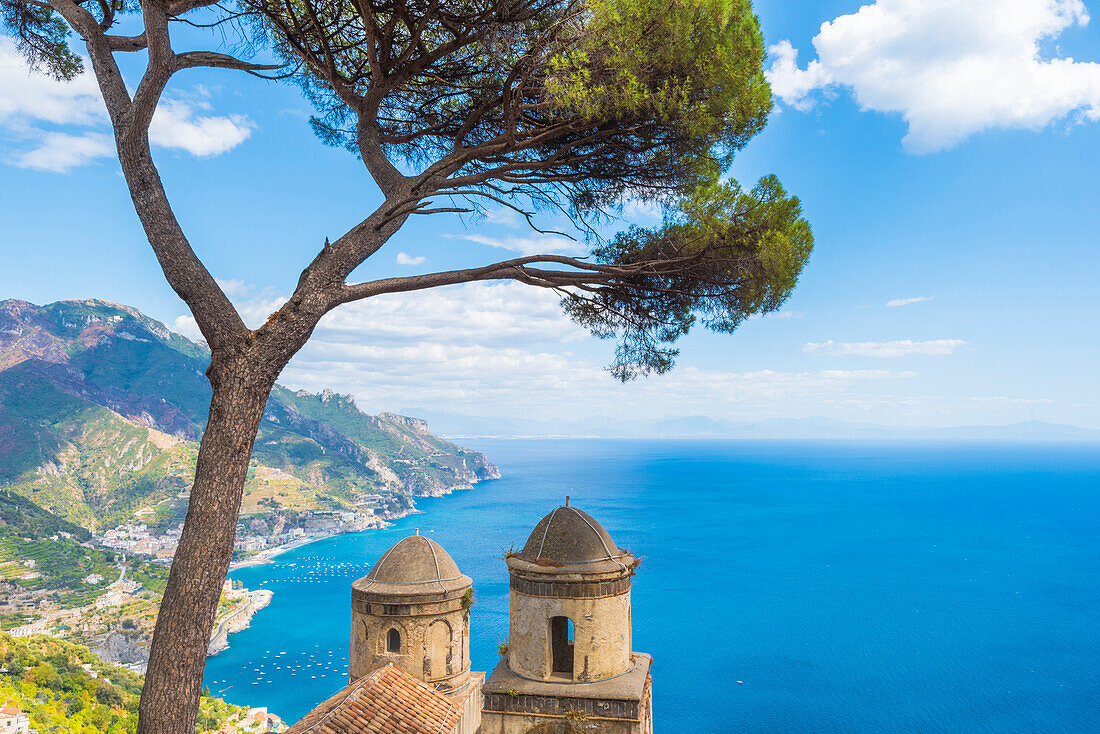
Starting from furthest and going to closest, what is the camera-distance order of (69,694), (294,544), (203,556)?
(294,544) → (69,694) → (203,556)

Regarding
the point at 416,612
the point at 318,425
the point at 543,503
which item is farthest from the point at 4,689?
the point at 318,425

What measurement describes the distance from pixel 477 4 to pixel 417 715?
929 centimetres

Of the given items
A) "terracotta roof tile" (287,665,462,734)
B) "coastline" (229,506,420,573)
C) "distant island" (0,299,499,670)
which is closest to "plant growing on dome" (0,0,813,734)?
"terracotta roof tile" (287,665,462,734)

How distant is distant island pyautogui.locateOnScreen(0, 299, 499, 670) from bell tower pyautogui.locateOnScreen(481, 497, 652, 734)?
4485 cm

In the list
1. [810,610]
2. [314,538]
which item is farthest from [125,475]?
[810,610]

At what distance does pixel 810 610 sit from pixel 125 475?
89.3 meters

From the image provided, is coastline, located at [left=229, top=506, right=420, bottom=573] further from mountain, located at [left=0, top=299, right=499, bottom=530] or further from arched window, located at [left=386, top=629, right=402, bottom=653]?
arched window, located at [left=386, top=629, right=402, bottom=653]

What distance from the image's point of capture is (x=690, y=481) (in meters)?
138

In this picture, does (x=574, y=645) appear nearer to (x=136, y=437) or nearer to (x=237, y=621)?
(x=237, y=621)

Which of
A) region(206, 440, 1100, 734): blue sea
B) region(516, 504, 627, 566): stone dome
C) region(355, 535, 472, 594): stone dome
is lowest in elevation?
region(206, 440, 1100, 734): blue sea

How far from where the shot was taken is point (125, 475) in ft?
289

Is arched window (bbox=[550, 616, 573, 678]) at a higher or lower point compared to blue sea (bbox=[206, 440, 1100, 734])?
higher

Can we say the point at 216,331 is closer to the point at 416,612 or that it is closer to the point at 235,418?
the point at 235,418

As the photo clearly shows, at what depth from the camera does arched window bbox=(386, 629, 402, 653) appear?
10742 millimetres
